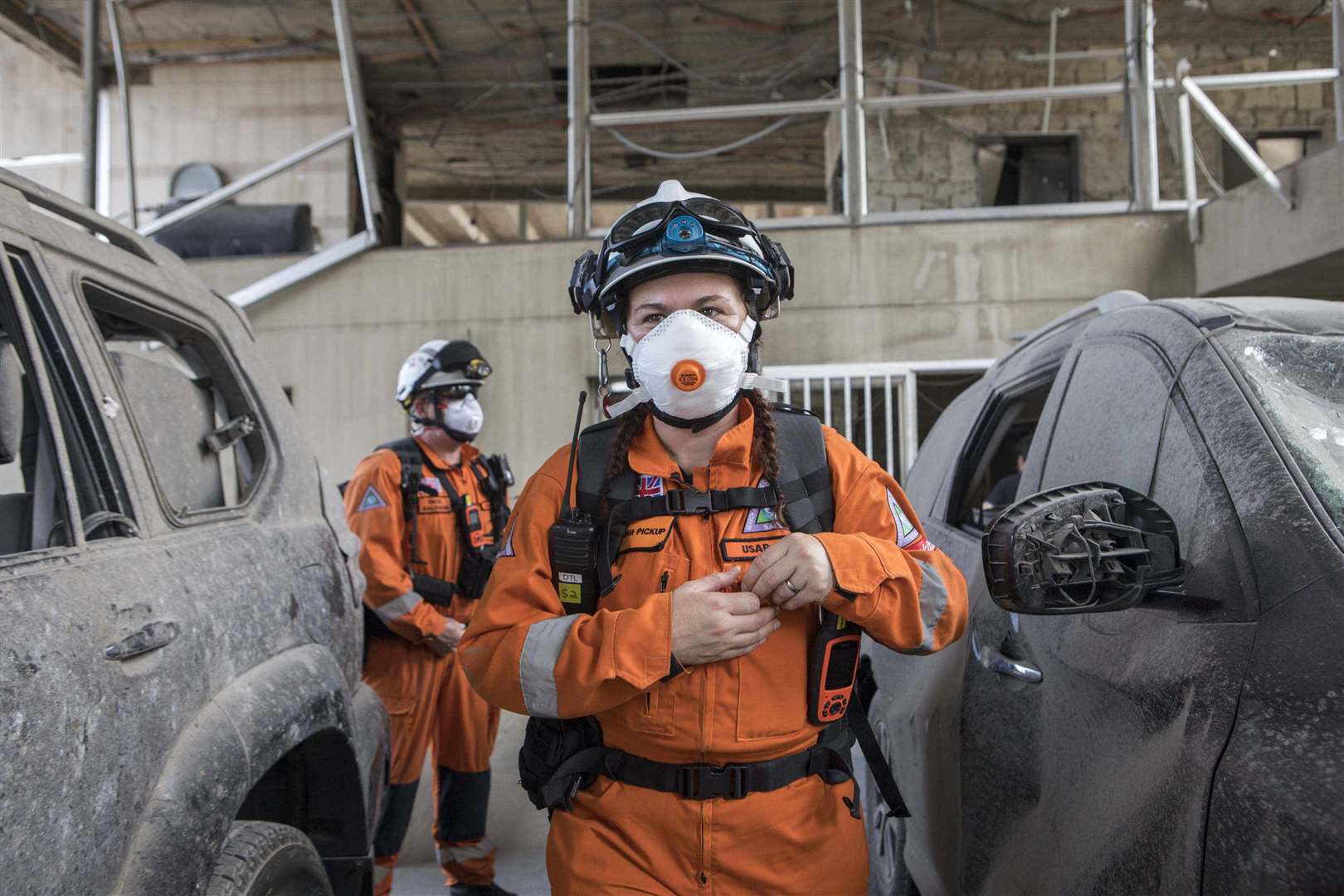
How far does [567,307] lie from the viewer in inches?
281

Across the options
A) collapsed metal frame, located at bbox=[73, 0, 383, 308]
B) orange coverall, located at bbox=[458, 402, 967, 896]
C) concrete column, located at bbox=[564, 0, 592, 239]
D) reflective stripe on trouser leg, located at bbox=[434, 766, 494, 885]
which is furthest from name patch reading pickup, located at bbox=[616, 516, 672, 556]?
collapsed metal frame, located at bbox=[73, 0, 383, 308]

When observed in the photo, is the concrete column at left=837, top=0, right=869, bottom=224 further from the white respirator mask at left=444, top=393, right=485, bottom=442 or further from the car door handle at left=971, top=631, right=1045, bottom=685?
the car door handle at left=971, top=631, right=1045, bottom=685

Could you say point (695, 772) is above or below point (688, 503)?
below

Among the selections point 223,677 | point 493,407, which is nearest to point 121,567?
point 223,677

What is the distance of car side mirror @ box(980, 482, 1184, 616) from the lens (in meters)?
Result: 1.44

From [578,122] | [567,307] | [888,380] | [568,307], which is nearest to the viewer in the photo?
[888,380]

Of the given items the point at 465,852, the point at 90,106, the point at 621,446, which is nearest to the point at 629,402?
the point at 621,446

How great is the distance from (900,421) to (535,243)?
2785 millimetres

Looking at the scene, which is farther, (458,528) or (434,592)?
(458,528)

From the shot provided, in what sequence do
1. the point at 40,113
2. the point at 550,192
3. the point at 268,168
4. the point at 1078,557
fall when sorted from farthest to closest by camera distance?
the point at 550,192 → the point at 40,113 → the point at 268,168 → the point at 1078,557

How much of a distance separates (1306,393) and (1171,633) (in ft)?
1.43

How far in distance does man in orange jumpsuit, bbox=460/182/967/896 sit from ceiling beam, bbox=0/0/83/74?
982 cm

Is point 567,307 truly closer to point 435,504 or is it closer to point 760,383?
point 435,504

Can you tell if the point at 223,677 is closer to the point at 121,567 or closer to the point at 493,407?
the point at 121,567
